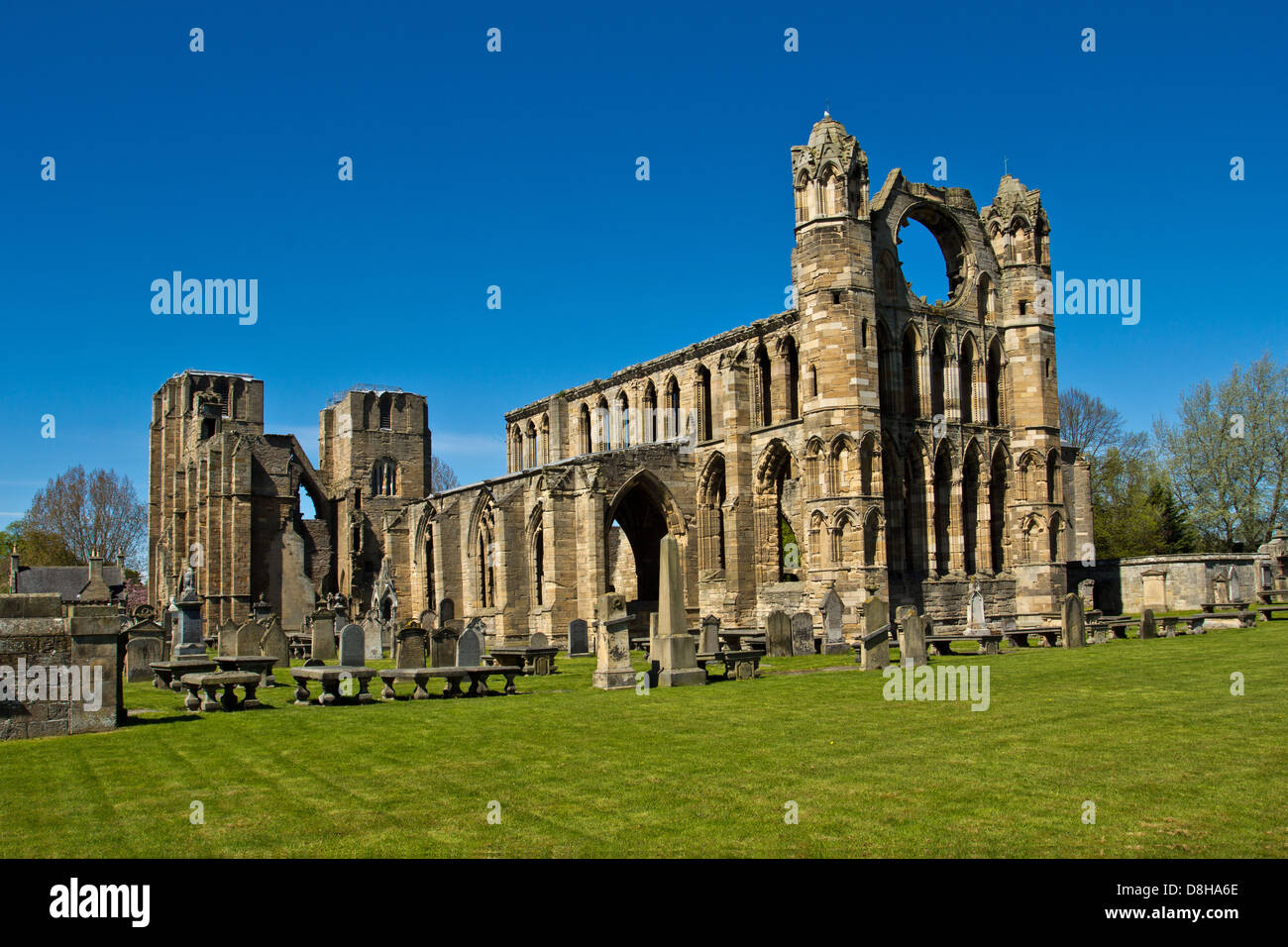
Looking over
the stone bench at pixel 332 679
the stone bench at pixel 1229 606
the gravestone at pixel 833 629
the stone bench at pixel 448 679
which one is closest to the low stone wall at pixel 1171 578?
the stone bench at pixel 1229 606

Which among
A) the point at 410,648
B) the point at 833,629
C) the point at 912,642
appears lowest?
the point at 833,629

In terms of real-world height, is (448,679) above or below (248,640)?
below

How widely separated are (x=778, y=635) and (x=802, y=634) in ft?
3.31

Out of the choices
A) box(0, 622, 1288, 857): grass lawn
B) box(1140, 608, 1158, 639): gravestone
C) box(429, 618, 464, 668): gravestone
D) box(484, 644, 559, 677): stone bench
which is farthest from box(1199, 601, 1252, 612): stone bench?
box(429, 618, 464, 668): gravestone

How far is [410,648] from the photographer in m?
19.2

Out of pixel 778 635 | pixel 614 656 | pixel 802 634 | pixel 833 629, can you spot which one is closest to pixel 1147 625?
pixel 833 629

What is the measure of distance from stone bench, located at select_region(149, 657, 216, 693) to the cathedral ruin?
1256 cm

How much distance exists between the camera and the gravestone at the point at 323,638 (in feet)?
86.6

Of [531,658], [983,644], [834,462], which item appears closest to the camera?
[531,658]

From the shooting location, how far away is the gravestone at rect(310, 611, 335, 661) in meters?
26.4

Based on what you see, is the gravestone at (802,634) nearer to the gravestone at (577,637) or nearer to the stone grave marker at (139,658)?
the gravestone at (577,637)

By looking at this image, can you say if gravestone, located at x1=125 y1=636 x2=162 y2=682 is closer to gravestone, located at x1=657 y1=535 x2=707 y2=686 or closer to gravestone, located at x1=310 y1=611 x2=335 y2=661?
gravestone, located at x1=310 y1=611 x2=335 y2=661

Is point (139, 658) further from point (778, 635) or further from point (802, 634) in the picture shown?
point (802, 634)
